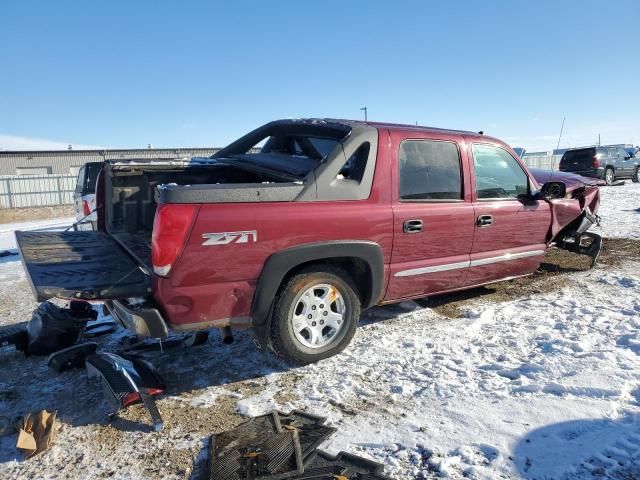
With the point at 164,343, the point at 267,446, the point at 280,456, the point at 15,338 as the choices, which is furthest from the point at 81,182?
the point at 280,456

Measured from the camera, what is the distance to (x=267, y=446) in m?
2.49

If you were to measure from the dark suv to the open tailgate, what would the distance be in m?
20.8

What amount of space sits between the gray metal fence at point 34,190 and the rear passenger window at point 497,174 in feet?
72.8

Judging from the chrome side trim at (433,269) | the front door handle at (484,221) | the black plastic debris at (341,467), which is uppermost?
the front door handle at (484,221)

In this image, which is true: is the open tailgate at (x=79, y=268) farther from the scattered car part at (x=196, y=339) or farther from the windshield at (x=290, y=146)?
the windshield at (x=290, y=146)

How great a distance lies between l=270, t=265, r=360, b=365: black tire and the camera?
10.7ft

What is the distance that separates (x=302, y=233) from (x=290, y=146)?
1.77 m

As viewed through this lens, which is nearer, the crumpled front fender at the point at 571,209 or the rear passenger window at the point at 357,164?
the rear passenger window at the point at 357,164

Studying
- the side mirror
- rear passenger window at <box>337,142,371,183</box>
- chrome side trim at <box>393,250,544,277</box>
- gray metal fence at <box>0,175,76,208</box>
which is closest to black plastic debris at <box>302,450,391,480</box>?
Answer: chrome side trim at <box>393,250,544,277</box>

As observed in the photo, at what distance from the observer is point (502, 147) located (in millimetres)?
4590

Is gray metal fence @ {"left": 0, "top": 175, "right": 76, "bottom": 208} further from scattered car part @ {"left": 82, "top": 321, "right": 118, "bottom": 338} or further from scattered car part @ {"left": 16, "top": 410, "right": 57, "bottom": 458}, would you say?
scattered car part @ {"left": 16, "top": 410, "right": 57, "bottom": 458}

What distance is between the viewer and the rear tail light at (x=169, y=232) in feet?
9.23

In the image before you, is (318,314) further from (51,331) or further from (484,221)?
(51,331)

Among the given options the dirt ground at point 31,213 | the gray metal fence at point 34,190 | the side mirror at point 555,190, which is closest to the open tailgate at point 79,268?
the side mirror at point 555,190
